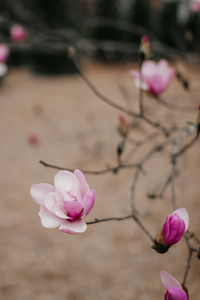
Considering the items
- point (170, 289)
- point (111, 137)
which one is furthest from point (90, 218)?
point (170, 289)

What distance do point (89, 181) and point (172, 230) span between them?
2.55 meters

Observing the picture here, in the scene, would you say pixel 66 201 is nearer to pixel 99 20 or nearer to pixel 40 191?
pixel 40 191

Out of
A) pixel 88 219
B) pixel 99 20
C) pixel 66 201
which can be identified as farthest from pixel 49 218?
pixel 99 20

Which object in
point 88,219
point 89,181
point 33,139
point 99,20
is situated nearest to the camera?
point 88,219

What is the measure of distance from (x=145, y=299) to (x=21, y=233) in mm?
1155

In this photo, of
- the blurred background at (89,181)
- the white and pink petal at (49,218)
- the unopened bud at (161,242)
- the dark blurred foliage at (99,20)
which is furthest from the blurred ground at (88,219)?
the dark blurred foliage at (99,20)

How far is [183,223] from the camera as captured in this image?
25.5 inches

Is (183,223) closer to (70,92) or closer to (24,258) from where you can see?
(24,258)

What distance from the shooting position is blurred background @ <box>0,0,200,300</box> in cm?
201

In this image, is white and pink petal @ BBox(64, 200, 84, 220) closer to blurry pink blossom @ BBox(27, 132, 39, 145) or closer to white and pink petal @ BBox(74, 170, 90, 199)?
white and pink petal @ BBox(74, 170, 90, 199)

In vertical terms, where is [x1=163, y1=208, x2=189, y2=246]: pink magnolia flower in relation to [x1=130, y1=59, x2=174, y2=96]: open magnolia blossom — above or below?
below

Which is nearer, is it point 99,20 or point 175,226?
point 175,226

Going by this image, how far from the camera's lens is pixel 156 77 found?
1180mm

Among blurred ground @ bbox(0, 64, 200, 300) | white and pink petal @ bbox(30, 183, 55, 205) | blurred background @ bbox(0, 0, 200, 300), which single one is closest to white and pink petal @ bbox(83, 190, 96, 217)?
→ white and pink petal @ bbox(30, 183, 55, 205)
